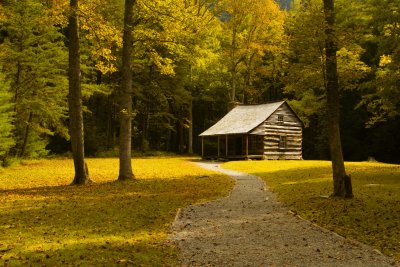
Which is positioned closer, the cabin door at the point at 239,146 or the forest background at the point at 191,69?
the forest background at the point at 191,69

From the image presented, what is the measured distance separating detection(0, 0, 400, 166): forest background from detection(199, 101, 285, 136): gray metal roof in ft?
18.5

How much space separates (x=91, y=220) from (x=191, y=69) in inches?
1905

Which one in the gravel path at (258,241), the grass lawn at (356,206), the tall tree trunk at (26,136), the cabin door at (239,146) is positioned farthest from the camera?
the cabin door at (239,146)

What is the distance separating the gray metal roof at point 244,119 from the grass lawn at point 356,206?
20640 millimetres

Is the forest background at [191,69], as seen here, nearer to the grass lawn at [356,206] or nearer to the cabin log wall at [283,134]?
the cabin log wall at [283,134]

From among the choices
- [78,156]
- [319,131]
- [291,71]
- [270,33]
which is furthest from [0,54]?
[319,131]

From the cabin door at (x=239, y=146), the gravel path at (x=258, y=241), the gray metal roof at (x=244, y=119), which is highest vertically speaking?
the gray metal roof at (x=244, y=119)

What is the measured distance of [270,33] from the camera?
2251 inches

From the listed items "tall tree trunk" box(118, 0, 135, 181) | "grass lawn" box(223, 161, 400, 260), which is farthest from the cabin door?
"tall tree trunk" box(118, 0, 135, 181)

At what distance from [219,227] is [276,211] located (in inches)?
134

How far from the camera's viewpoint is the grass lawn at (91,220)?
346 inches

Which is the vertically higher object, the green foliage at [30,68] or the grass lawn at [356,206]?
the green foliage at [30,68]

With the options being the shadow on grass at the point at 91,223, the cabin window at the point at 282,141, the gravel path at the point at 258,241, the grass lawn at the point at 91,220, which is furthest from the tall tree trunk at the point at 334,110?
the cabin window at the point at 282,141

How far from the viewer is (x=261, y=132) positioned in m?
47.1
